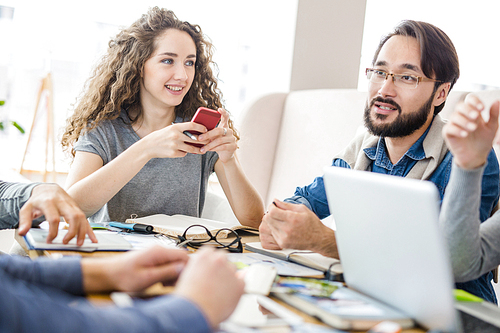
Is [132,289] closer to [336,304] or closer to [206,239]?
[336,304]

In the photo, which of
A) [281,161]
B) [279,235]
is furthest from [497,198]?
[281,161]

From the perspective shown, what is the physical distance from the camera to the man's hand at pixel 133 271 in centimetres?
68

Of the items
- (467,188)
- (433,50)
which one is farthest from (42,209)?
(433,50)

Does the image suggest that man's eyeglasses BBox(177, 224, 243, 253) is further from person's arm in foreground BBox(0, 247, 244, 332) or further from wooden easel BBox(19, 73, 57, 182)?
wooden easel BBox(19, 73, 57, 182)

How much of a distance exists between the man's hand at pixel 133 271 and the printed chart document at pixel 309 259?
1.08 feet

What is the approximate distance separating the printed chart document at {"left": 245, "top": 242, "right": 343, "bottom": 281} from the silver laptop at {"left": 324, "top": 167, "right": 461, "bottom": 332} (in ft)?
0.34

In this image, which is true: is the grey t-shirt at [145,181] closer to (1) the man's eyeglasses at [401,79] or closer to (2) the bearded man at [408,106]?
(2) the bearded man at [408,106]

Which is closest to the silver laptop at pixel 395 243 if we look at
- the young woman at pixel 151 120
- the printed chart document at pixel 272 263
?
the printed chart document at pixel 272 263

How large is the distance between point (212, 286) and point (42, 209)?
1.91ft

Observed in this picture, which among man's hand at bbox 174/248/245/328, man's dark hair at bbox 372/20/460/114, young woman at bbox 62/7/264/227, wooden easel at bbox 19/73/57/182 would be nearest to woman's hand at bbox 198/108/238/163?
young woman at bbox 62/7/264/227

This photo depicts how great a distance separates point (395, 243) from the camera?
0.64m

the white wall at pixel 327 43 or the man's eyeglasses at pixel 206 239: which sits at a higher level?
the white wall at pixel 327 43

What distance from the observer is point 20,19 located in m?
2.89

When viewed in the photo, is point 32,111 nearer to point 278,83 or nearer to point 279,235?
point 278,83
